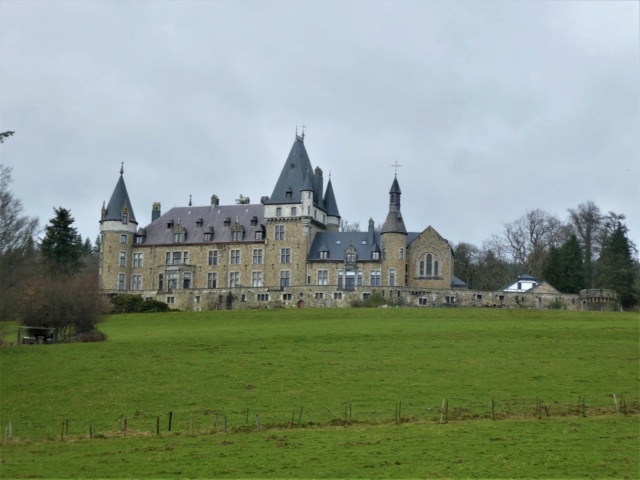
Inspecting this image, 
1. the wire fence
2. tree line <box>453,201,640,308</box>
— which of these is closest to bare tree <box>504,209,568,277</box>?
tree line <box>453,201,640,308</box>

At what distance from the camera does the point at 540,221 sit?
99.9 metres

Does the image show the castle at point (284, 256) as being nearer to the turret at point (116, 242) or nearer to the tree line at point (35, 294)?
the turret at point (116, 242)

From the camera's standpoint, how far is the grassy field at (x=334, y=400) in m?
25.5

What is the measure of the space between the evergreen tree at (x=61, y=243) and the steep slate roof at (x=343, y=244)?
22.0 meters

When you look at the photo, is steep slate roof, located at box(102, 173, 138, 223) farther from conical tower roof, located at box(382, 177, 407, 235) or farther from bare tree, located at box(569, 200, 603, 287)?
bare tree, located at box(569, 200, 603, 287)

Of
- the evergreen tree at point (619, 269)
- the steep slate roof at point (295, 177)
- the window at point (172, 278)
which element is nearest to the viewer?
the evergreen tree at point (619, 269)

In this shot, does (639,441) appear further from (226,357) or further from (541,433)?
(226,357)

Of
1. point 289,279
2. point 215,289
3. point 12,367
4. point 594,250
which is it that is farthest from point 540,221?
point 12,367

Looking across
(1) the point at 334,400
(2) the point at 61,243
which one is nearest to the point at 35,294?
(1) the point at 334,400

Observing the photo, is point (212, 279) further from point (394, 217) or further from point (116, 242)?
point (394, 217)

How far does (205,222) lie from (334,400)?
52968mm

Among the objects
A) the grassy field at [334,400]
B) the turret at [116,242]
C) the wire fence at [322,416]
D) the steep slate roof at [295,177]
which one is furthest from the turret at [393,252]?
the wire fence at [322,416]

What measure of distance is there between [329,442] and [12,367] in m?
21.8

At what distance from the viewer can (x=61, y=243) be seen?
84.0 meters
